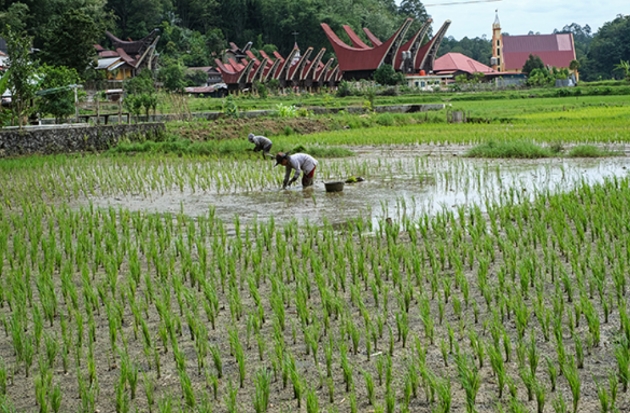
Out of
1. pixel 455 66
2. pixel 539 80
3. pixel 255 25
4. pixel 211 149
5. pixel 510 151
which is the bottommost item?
pixel 510 151

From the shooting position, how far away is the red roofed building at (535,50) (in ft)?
215

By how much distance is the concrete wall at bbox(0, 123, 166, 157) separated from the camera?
13977mm

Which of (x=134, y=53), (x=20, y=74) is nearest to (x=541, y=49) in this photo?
(x=134, y=53)

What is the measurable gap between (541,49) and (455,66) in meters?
12.0

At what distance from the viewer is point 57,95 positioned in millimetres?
18531

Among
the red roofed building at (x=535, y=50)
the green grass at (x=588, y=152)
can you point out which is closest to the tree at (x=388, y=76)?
the red roofed building at (x=535, y=50)

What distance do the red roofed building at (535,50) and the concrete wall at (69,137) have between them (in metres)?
52.9

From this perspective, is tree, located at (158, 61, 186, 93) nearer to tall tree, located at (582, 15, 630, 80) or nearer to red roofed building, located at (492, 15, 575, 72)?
red roofed building, located at (492, 15, 575, 72)

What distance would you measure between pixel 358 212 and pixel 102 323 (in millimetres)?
3658

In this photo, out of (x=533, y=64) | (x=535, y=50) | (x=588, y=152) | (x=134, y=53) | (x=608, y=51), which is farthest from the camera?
(x=608, y=51)

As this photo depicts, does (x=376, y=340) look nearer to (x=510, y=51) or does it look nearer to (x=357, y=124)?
(x=357, y=124)

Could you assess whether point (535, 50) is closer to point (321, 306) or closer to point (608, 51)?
point (608, 51)

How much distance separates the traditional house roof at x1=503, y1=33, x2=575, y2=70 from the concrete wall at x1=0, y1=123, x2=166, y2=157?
53.4 m

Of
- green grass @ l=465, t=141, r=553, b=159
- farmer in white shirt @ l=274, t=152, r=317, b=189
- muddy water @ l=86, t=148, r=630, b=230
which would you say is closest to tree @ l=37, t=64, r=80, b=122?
muddy water @ l=86, t=148, r=630, b=230
